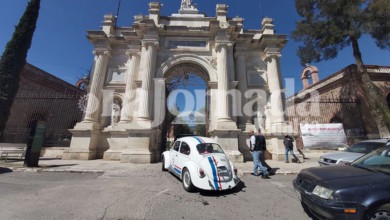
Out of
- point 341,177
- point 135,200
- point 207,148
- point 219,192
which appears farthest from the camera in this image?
point 207,148

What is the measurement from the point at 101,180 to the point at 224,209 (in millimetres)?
4369

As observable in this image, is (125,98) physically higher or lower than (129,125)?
higher

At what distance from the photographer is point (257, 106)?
40.3 feet

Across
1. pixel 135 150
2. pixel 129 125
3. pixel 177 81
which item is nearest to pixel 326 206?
pixel 135 150

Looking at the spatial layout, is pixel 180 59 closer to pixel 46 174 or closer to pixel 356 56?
pixel 46 174

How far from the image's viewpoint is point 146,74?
1101cm

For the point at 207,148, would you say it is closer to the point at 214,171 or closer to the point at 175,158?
the point at 214,171

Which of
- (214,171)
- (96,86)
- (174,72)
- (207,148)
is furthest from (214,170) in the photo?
(96,86)

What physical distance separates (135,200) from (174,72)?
10.4m

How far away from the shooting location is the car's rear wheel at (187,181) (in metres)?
4.82

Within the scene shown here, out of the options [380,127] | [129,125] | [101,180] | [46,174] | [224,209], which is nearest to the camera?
[224,209]

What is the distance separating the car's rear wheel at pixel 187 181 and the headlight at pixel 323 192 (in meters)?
2.87

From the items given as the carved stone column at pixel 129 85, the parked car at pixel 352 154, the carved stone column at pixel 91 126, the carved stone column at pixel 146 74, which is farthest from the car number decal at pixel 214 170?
the carved stone column at pixel 91 126

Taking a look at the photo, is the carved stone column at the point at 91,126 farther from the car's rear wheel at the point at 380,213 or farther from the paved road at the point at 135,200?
the car's rear wheel at the point at 380,213
